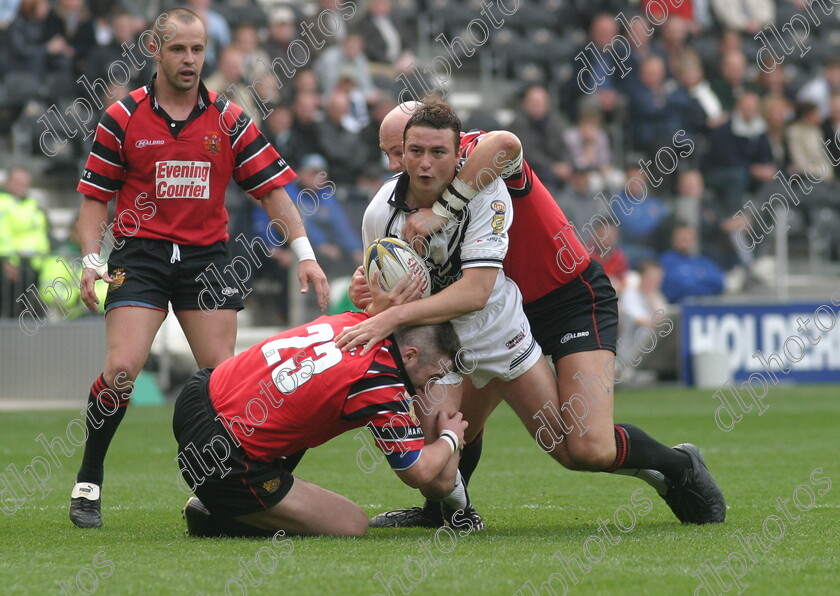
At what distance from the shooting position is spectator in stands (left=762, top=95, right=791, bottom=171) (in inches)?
659

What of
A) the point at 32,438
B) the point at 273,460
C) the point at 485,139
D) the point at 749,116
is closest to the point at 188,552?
the point at 273,460

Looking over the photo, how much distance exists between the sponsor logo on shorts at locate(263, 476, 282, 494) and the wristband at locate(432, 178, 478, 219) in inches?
48.6

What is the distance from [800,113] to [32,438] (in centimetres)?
1180

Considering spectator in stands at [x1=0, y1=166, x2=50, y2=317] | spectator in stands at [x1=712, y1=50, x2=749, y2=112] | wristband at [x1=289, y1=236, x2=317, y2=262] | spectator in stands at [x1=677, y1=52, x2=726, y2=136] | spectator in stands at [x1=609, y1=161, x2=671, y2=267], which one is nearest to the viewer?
wristband at [x1=289, y1=236, x2=317, y2=262]

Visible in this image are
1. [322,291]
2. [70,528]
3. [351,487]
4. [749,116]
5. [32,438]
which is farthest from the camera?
[749,116]

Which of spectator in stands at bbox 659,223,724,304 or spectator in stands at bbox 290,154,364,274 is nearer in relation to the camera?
spectator in stands at bbox 290,154,364,274

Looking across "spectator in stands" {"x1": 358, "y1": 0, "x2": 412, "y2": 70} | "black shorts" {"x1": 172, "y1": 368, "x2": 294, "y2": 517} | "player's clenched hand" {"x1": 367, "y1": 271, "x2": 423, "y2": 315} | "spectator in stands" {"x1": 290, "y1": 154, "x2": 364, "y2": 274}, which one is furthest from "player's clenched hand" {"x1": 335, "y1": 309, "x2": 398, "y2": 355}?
"spectator in stands" {"x1": 358, "y1": 0, "x2": 412, "y2": 70}

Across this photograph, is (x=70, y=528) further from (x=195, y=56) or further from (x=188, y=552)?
(x=195, y=56)

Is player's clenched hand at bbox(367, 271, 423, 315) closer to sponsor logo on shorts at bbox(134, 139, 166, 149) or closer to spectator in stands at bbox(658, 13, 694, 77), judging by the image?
sponsor logo on shorts at bbox(134, 139, 166, 149)

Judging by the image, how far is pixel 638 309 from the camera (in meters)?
14.0

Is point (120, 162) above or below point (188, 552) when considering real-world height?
above

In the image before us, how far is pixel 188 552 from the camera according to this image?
450 cm

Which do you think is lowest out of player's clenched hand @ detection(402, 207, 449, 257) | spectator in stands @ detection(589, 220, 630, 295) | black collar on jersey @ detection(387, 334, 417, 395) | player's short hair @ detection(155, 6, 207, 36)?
spectator in stands @ detection(589, 220, 630, 295)

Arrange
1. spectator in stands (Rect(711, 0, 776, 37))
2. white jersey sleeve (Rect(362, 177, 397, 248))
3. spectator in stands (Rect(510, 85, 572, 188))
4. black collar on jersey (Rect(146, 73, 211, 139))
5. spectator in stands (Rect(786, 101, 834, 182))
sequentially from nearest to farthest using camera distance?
white jersey sleeve (Rect(362, 177, 397, 248))
black collar on jersey (Rect(146, 73, 211, 139))
spectator in stands (Rect(510, 85, 572, 188))
spectator in stands (Rect(786, 101, 834, 182))
spectator in stands (Rect(711, 0, 776, 37))
